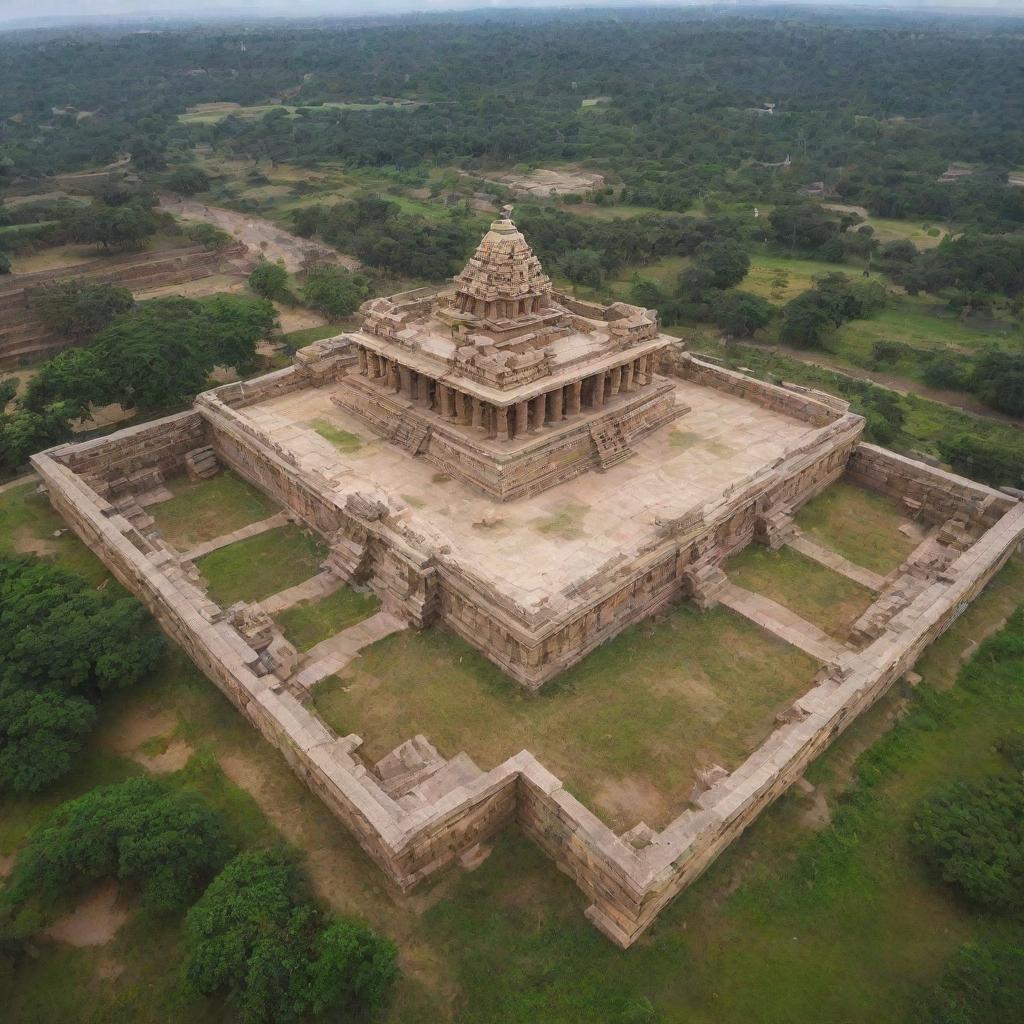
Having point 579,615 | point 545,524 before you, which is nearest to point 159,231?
point 545,524

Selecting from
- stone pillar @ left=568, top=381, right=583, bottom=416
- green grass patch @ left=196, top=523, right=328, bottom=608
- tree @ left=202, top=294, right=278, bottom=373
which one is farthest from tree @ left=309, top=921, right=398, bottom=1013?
tree @ left=202, top=294, right=278, bottom=373

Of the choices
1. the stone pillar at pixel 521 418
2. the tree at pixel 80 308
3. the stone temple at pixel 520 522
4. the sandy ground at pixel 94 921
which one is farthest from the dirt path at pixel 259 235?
the sandy ground at pixel 94 921

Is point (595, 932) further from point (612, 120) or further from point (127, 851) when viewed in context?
point (612, 120)

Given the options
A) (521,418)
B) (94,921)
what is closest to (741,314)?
(521,418)

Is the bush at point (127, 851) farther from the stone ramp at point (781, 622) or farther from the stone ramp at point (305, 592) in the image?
the stone ramp at point (781, 622)

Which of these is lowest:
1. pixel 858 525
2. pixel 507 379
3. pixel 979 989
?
pixel 858 525

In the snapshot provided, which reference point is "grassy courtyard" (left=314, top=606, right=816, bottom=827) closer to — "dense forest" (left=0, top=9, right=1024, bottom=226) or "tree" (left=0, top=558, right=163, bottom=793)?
"tree" (left=0, top=558, right=163, bottom=793)
